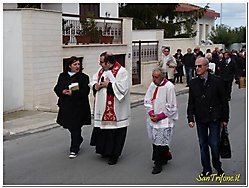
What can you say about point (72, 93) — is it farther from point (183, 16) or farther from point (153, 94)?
point (183, 16)

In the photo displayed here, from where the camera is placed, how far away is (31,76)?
41.3 ft

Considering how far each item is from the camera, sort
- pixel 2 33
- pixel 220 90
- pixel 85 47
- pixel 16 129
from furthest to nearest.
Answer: pixel 85 47
pixel 2 33
pixel 16 129
pixel 220 90

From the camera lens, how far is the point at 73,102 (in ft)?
25.0

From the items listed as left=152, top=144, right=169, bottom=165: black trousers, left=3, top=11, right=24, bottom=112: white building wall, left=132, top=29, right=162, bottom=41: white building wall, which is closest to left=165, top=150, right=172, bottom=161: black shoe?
left=152, top=144, right=169, bottom=165: black trousers

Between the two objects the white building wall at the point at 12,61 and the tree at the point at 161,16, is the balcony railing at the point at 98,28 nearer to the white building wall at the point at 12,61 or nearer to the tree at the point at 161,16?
the white building wall at the point at 12,61

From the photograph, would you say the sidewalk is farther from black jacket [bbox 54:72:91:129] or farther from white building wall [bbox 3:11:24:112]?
black jacket [bbox 54:72:91:129]

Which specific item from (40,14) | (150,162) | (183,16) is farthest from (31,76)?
(183,16)

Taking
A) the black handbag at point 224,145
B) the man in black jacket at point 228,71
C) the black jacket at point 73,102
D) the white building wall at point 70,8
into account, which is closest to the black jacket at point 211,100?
the black handbag at point 224,145

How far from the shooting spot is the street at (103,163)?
6.41m

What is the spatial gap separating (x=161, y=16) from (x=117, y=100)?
21455mm

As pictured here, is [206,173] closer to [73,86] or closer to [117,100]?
[117,100]

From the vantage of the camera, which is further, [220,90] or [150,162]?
[150,162]

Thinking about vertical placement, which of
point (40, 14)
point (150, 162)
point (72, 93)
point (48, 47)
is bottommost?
point (150, 162)

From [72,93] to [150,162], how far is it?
167cm
